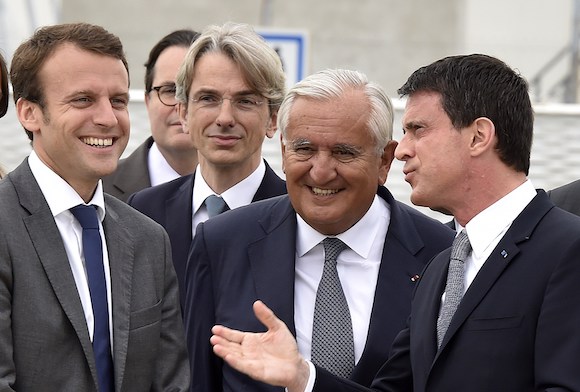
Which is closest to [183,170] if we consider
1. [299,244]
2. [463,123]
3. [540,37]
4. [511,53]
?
[299,244]

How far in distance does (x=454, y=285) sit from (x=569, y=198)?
4.66 feet

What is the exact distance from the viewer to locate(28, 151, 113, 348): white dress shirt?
4082mm

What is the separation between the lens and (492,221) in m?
3.99

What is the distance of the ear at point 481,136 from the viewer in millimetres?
4012

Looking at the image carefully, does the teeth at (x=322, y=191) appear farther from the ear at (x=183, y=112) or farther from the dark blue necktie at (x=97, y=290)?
the ear at (x=183, y=112)

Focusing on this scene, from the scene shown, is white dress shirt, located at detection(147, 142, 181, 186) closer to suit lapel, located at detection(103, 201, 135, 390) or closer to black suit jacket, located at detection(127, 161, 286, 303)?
black suit jacket, located at detection(127, 161, 286, 303)

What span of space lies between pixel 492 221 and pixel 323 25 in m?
16.7

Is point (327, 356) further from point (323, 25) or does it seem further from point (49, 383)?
point (323, 25)

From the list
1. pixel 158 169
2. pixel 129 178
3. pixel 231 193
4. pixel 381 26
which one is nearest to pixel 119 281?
pixel 231 193

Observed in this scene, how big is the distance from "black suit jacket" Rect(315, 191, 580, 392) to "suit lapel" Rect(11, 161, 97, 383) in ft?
3.50

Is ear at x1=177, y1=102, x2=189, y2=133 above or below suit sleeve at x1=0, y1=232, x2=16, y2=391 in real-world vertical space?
above

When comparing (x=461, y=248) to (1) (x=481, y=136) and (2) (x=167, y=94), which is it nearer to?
(1) (x=481, y=136)

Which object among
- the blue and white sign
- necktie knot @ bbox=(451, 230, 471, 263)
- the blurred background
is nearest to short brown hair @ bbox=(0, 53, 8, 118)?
necktie knot @ bbox=(451, 230, 471, 263)

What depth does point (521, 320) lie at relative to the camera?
12.3ft
